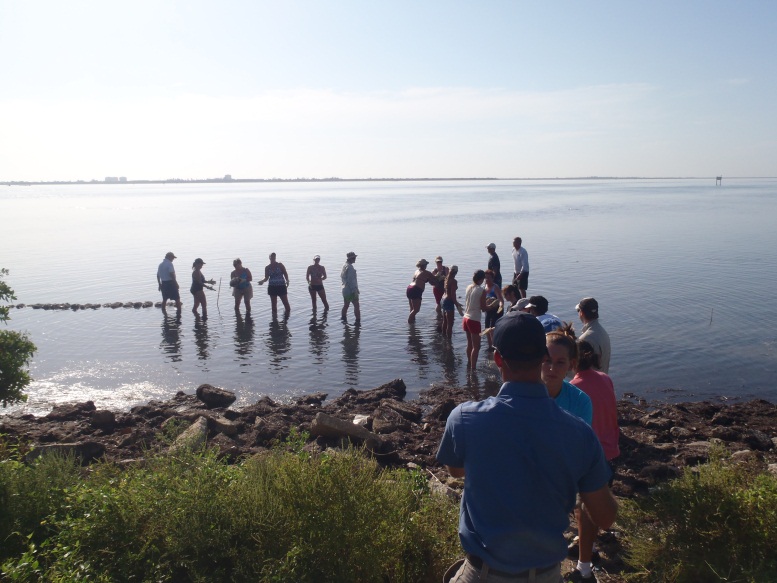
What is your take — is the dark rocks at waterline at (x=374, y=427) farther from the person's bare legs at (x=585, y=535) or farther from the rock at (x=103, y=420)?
the person's bare legs at (x=585, y=535)

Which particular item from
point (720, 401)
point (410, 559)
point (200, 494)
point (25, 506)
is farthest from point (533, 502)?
point (720, 401)

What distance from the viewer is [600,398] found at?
17.6 ft

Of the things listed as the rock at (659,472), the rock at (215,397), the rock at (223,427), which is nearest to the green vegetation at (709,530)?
the rock at (659,472)

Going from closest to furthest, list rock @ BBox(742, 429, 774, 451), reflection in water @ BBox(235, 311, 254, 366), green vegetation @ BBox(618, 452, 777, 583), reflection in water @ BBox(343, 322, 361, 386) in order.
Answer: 1. green vegetation @ BBox(618, 452, 777, 583)
2. rock @ BBox(742, 429, 774, 451)
3. reflection in water @ BBox(343, 322, 361, 386)
4. reflection in water @ BBox(235, 311, 254, 366)

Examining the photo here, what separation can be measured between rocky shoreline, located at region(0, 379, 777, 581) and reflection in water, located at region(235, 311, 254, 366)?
3108mm

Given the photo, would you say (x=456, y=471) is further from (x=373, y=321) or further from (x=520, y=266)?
(x=520, y=266)

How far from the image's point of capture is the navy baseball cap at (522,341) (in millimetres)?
2975

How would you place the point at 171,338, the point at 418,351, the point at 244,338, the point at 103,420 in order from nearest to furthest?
the point at 103,420
the point at 418,351
the point at 244,338
the point at 171,338

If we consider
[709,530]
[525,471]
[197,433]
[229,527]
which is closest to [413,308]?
[197,433]

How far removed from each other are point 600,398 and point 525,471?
2.83 metres

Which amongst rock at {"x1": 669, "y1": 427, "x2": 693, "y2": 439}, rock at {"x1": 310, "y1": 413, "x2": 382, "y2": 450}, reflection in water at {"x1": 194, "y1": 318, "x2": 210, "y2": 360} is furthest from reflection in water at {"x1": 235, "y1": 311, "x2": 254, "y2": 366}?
rock at {"x1": 669, "y1": 427, "x2": 693, "y2": 439}

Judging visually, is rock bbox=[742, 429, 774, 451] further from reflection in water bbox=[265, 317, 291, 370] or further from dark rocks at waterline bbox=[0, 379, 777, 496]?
reflection in water bbox=[265, 317, 291, 370]

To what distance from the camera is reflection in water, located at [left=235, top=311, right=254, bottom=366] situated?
15.3 metres

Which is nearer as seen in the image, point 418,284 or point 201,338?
point 201,338
